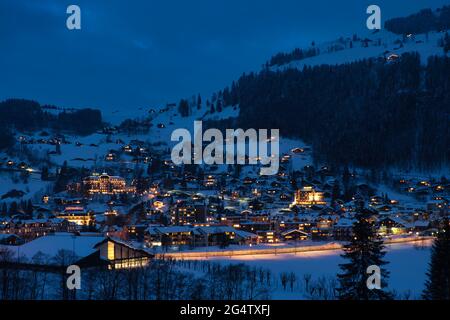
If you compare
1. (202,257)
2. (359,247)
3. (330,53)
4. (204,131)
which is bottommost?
(202,257)

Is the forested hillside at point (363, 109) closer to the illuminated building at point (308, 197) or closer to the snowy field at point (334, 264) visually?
the illuminated building at point (308, 197)

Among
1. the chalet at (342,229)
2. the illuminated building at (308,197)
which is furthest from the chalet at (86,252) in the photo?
the illuminated building at (308,197)

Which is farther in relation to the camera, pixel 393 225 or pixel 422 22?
pixel 422 22

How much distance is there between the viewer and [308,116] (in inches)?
4887

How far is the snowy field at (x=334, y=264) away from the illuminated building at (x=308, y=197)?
96.9 feet

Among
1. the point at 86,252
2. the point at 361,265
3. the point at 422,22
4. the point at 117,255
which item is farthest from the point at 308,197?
the point at 422,22

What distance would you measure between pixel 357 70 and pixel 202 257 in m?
103

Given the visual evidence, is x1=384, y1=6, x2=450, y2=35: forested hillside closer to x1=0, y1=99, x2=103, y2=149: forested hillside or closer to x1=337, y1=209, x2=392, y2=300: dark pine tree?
x1=0, y1=99, x2=103, y2=149: forested hillside

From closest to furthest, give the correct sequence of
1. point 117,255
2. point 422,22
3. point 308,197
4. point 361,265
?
point 361,265 < point 117,255 < point 308,197 < point 422,22

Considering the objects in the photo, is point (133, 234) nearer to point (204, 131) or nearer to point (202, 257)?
point (202, 257)

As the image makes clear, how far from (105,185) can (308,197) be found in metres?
28.0

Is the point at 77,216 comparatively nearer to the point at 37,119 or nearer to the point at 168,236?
the point at 168,236

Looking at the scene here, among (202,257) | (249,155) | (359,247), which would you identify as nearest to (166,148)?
(249,155)

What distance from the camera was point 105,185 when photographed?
81188 millimetres
